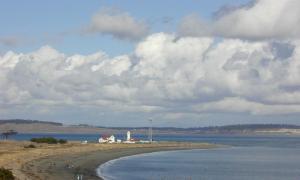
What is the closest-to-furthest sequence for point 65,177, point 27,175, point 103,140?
point 27,175
point 65,177
point 103,140

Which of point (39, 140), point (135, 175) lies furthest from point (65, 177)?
point (39, 140)

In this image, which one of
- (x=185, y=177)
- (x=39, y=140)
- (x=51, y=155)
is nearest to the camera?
(x=185, y=177)

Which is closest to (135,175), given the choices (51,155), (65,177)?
(65,177)

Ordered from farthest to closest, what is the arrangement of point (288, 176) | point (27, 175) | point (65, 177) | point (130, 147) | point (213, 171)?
point (130, 147) < point (213, 171) < point (288, 176) < point (65, 177) < point (27, 175)

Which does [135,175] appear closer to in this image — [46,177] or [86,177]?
[86,177]

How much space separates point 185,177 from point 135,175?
6.13m

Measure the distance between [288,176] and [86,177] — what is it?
26529mm

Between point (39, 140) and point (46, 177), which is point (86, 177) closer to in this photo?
point (46, 177)

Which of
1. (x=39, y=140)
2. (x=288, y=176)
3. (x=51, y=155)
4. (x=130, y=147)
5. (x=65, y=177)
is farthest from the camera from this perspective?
Result: (x=130, y=147)

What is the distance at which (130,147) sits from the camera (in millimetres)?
160375

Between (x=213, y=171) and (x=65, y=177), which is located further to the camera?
(x=213, y=171)

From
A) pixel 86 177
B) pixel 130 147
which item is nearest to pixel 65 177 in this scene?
pixel 86 177

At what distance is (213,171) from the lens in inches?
3334

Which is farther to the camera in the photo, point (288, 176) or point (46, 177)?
point (288, 176)
